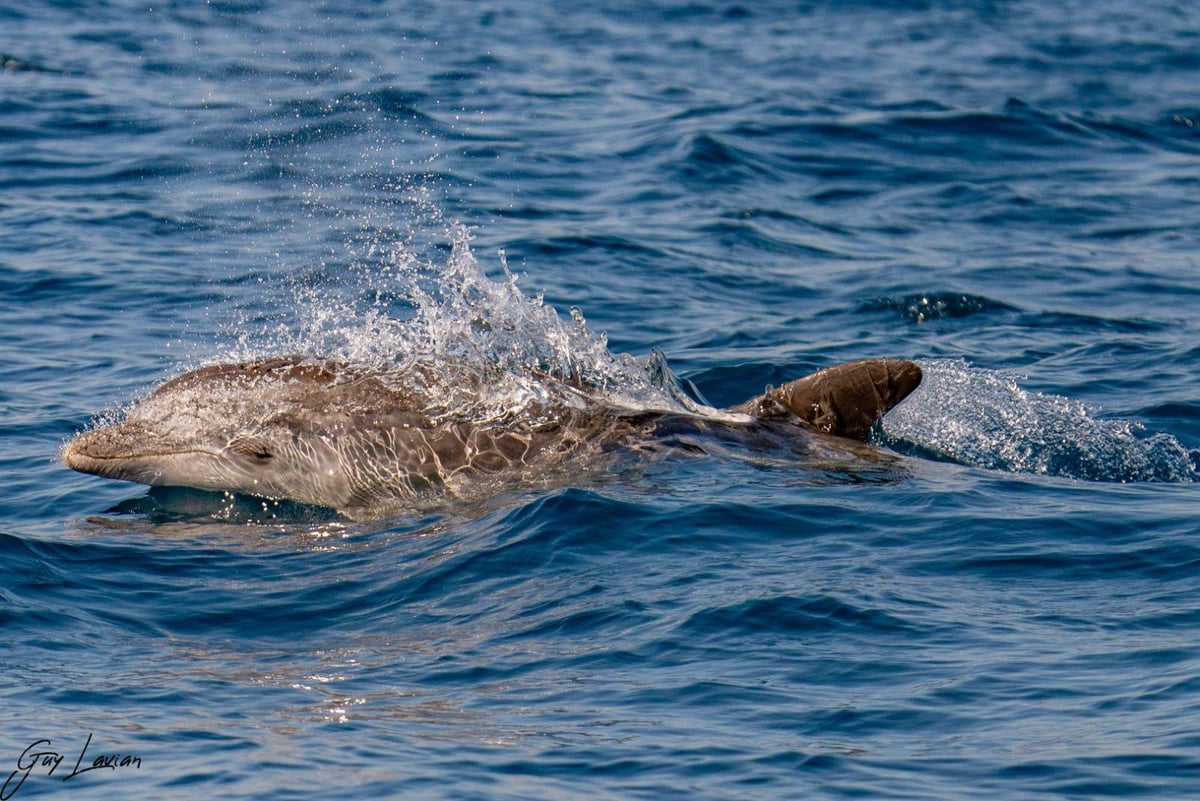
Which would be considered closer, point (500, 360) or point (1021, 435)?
point (500, 360)

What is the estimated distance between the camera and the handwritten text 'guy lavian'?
7.12 metres

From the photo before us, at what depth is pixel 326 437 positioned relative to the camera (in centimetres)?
1138

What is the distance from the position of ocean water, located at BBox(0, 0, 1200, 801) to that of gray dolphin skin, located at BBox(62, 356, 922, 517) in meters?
0.33

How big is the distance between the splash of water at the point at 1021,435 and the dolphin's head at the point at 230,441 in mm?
4158

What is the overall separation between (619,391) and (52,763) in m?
5.71

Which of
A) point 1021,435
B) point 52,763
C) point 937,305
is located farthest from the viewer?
point 937,305

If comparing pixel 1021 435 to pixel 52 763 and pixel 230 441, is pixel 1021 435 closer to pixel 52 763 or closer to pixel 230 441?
pixel 230 441

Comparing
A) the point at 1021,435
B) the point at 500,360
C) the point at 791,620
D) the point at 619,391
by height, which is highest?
Result: the point at 500,360

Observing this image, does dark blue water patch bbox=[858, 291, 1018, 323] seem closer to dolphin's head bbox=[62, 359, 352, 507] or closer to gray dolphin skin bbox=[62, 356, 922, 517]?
gray dolphin skin bbox=[62, 356, 922, 517]

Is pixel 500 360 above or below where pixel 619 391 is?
above

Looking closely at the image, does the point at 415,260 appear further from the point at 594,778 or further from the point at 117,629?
the point at 594,778

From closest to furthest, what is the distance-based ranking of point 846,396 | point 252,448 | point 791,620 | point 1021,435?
point 791,620
point 252,448
point 846,396
point 1021,435

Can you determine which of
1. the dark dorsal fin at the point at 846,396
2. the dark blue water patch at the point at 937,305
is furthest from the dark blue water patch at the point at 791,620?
the dark blue water patch at the point at 937,305

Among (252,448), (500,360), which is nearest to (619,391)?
(500,360)
